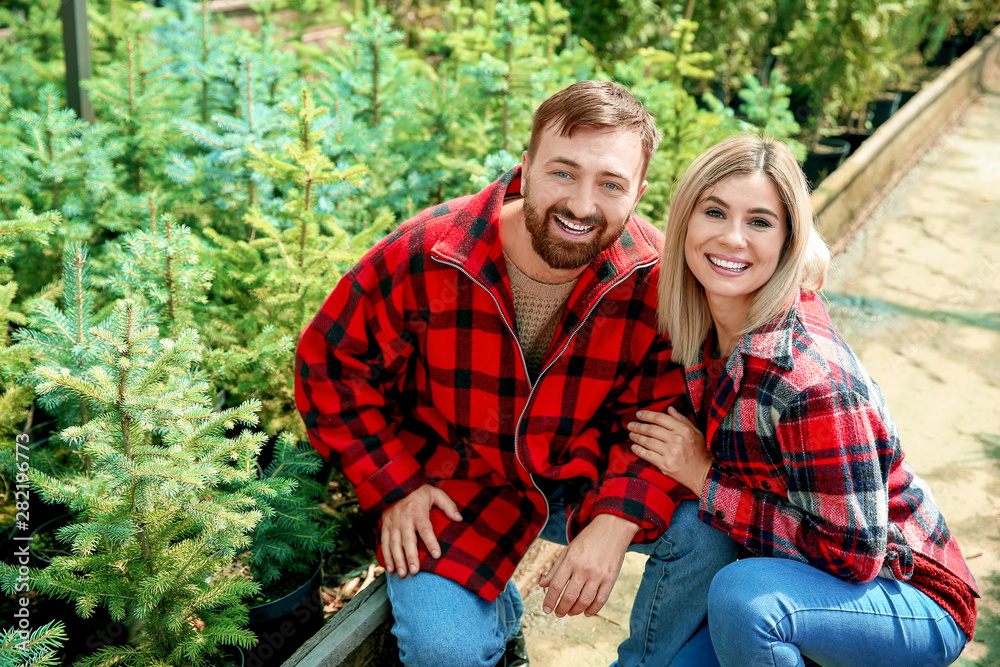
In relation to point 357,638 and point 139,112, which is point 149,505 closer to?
point 357,638

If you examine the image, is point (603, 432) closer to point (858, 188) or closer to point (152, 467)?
point (152, 467)

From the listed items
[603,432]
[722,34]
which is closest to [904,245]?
[722,34]

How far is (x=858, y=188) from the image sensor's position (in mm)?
5395

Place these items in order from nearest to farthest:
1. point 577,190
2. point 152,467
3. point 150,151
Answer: point 152,467 < point 577,190 < point 150,151

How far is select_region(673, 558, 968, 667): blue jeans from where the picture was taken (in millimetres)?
1708

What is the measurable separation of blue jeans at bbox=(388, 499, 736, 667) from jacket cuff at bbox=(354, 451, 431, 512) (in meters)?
0.20

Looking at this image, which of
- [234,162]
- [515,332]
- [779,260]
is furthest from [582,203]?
[234,162]

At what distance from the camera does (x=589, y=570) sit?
76.8 inches

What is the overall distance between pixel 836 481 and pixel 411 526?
1079 mm

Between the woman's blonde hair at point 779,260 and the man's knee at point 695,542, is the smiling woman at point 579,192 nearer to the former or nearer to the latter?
the woman's blonde hair at point 779,260

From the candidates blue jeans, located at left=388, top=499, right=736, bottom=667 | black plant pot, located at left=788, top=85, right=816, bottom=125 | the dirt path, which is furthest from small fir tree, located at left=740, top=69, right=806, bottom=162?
blue jeans, located at left=388, top=499, right=736, bottom=667

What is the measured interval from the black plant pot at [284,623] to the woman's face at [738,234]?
1.34 meters

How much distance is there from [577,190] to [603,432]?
72cm

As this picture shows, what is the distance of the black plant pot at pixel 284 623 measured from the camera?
6.53ft
